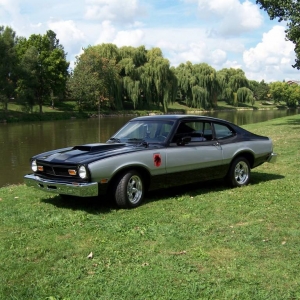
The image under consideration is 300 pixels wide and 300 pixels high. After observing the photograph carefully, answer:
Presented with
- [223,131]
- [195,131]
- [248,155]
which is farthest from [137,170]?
[248,155]

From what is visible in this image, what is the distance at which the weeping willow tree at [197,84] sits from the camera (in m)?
66.4

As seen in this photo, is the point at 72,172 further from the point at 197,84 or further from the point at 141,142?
the point at 197,84

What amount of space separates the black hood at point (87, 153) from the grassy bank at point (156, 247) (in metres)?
0.80

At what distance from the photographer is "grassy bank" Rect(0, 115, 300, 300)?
359 centimetres

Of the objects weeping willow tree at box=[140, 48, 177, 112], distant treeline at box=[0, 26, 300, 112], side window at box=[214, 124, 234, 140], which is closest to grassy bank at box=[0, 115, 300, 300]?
side window at box=[214, 124, 234, 140]

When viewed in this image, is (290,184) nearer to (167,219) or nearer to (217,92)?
(167,219)

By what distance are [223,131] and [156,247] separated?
13.0ft

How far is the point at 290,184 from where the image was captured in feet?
26.2

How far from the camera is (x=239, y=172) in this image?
26.4ft

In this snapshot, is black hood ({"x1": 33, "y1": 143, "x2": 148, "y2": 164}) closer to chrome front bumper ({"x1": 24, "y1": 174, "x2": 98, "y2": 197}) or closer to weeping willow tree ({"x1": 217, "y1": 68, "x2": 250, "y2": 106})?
chrome front bumper ({"x1": 24, "y1": 174, "x2": 98, "y2": 197})

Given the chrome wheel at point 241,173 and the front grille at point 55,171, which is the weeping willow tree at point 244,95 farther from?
the front grille at point 55,171

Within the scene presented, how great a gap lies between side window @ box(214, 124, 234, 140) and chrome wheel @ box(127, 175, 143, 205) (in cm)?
214

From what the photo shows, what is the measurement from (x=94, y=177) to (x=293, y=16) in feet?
72.4

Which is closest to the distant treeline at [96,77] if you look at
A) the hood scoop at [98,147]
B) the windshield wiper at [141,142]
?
the windshield wiper at [141,142]
